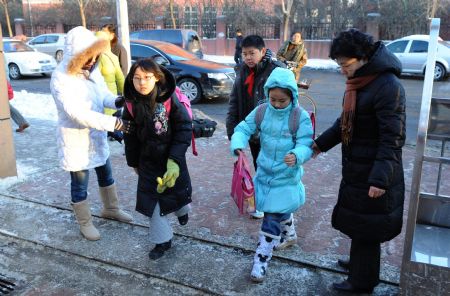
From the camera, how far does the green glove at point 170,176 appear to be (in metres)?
3.10

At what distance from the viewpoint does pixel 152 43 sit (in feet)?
36.6

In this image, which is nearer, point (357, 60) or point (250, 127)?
point (357, 60)

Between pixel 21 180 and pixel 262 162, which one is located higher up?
pixel 262 162

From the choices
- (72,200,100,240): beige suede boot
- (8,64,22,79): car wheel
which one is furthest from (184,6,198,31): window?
(72,200,100,240): beige suede boot

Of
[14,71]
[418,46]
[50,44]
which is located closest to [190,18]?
[50,44]

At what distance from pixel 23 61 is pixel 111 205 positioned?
44.0 ft

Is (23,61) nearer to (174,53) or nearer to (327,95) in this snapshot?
(174,53)

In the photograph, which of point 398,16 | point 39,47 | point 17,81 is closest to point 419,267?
point 17,81

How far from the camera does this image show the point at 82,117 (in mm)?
3234

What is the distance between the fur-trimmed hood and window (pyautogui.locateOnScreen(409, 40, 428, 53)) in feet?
46.6

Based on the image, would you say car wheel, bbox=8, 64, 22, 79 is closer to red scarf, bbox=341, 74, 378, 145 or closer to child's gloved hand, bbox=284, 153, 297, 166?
child's gloved hand, bbox=284, 153, 297, 166

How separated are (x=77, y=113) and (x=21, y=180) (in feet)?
7.67

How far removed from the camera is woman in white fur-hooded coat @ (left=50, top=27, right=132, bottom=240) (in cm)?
325

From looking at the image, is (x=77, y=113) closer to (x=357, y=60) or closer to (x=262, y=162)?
(x=262, y=162)
